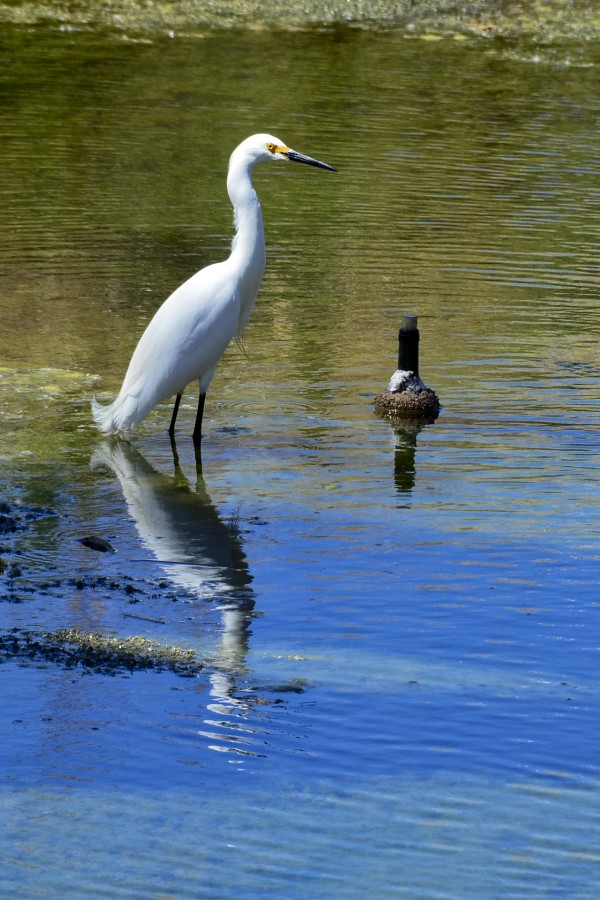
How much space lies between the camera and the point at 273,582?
783cm

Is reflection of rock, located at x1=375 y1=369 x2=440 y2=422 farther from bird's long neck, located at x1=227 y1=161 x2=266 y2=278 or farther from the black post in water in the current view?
bird's long neck, located at x1=227 y1=161 x2=266 y2=278

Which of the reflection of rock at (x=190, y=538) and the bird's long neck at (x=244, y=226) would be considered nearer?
the reflection of rock at (x=190, y=538)


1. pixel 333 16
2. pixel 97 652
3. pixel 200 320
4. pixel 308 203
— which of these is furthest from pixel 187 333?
pixel 333 16

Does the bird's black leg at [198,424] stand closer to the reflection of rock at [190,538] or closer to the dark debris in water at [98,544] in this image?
the reflection of rock at [190,538]

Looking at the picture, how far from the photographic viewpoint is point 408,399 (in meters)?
10.6

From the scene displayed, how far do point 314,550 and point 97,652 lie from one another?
181 cm

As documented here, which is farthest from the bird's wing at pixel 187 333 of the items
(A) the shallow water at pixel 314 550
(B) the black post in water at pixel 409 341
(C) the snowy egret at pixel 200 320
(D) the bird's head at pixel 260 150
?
(B) the black post in water at pixel 409 341

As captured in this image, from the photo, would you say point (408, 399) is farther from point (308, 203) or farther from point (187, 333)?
point (308, 203)

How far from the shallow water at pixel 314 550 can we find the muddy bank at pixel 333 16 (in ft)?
38.8

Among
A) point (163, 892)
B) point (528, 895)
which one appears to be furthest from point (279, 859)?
point (528, 895)

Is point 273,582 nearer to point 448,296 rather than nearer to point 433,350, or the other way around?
point 433,350

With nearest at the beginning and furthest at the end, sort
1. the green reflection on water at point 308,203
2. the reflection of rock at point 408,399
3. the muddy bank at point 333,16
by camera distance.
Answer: the reflection of rock at point 408,399 < the green reflection on water at point 308,203 < the muddy bank at point 333,16

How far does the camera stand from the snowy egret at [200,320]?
9875mm

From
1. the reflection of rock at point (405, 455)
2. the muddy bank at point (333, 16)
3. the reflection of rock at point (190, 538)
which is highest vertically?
the muddy bank at point (333, 16)
